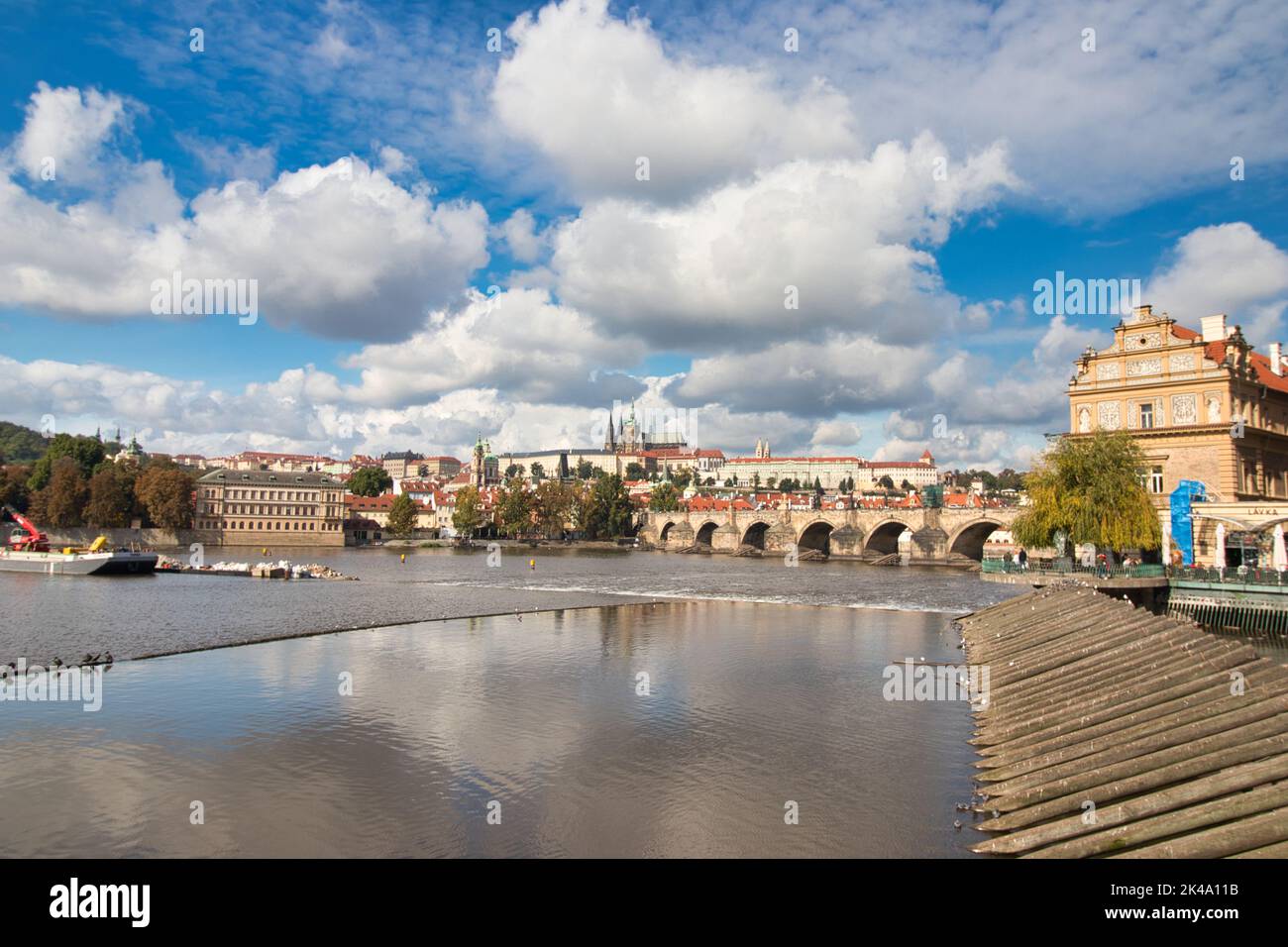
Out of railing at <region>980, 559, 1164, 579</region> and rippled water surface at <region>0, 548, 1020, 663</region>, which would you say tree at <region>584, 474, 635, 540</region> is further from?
railing at <region>980, 559, 1164, 579</region>

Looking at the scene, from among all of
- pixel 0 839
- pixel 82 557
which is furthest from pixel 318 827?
pixel 82 557

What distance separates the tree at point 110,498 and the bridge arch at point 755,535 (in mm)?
90194

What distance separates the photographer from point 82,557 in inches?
2415

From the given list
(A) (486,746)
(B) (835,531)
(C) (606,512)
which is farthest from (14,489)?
(A) (486,746)

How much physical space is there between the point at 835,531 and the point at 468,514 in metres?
66.3

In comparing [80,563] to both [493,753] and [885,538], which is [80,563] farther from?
[885,538]

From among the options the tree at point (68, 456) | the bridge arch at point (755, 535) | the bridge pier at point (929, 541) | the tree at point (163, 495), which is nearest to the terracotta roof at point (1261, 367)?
the bridge pier at point (929, 541)

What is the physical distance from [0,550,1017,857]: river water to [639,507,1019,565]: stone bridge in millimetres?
62838

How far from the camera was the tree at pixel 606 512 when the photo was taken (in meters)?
155

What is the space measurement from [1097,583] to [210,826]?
34.7 m

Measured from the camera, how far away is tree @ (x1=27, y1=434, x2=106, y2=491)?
121938mm

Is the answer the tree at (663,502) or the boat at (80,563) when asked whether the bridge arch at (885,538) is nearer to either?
the tree at (663,502)
